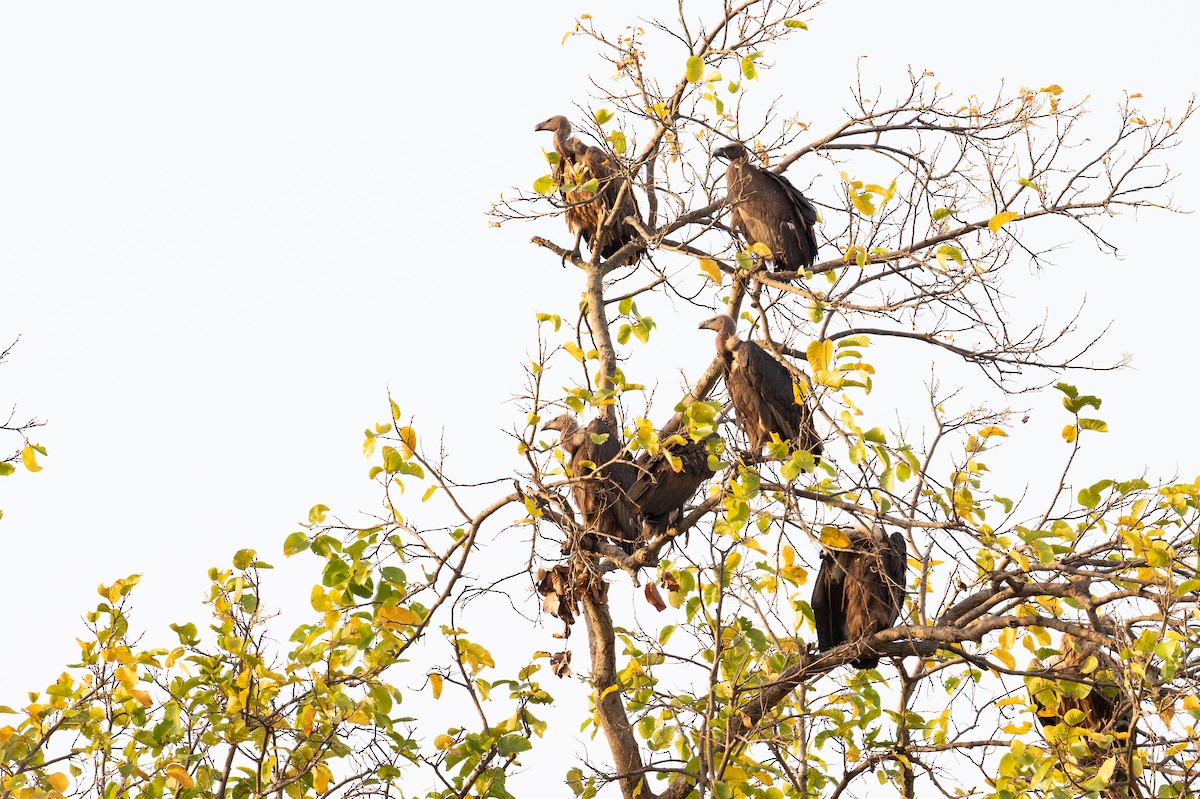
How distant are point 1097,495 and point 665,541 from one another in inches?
65.6

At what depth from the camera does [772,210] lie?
6.49 m

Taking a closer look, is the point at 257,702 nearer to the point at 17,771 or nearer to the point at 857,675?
the point at 17,771

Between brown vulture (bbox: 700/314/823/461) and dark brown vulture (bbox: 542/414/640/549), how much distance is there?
0.63 meters

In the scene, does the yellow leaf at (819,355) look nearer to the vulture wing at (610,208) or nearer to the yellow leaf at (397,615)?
the yellow leaf at (397,615)

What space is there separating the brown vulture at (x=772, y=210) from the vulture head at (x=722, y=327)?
0.51 metres

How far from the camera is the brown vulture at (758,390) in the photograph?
5.80 meters

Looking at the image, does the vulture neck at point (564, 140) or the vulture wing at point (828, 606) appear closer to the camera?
the vulture wing at point (828, 606)

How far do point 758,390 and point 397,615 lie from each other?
2452 millimetres

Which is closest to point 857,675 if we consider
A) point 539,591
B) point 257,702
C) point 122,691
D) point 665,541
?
point 665,541

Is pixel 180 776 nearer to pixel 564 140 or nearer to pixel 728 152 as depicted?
pixel 728 152

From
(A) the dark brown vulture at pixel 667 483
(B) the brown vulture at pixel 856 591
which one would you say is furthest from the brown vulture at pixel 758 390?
(B) the brown vulture at pixel 856 591

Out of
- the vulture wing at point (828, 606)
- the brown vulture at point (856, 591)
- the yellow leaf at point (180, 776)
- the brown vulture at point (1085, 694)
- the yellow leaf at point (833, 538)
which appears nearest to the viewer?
the yellow leaf at point (180, 776)

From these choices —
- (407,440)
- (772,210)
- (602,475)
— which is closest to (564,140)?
(772,210)

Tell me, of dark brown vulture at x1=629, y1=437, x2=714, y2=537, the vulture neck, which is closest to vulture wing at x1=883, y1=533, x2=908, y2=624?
dark brown vulture at x1=629, y1=437, x2=714, y2=537
